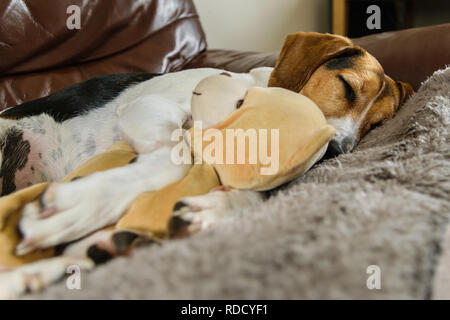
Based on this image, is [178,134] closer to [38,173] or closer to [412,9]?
[38,173]

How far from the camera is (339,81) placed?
1.42m

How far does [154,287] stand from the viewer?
54 cm

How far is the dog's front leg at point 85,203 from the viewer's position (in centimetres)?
75

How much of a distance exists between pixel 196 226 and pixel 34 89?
1680 mm

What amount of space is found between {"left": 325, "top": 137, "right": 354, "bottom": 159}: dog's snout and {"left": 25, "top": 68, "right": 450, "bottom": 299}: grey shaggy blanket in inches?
13.5

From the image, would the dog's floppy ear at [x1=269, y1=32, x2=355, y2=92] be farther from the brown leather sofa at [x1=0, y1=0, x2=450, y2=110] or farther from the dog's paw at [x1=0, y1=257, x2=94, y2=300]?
the dog's paw at [x1=0, y1=257, x2=94, y2=300]

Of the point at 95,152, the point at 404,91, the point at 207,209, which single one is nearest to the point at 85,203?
the point at 207,209

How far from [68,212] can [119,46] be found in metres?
1.74

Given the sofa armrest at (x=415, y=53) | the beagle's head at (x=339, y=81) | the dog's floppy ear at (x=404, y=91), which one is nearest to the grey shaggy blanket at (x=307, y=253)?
the beagle's head at (x=339, y=81)

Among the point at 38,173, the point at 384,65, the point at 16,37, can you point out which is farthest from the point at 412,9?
the point at 38,173

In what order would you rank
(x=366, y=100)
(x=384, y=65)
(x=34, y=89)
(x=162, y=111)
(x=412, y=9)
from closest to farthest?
A: 1. (x=162, y=111)
2. (x=366, y=100)
3. (x=384, y=65)
4. (x=34, y=89)
5. (x=412, y=9)

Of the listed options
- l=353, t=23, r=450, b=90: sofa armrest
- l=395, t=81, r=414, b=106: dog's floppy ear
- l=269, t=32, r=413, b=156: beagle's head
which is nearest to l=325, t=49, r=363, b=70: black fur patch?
l=269, t=32, r=413, b=156: beagle's head

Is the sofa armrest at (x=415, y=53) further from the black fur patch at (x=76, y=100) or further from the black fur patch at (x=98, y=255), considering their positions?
the black fur patch at (x=98, y=255)

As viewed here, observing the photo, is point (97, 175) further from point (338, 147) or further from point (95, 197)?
point (338, 147)
